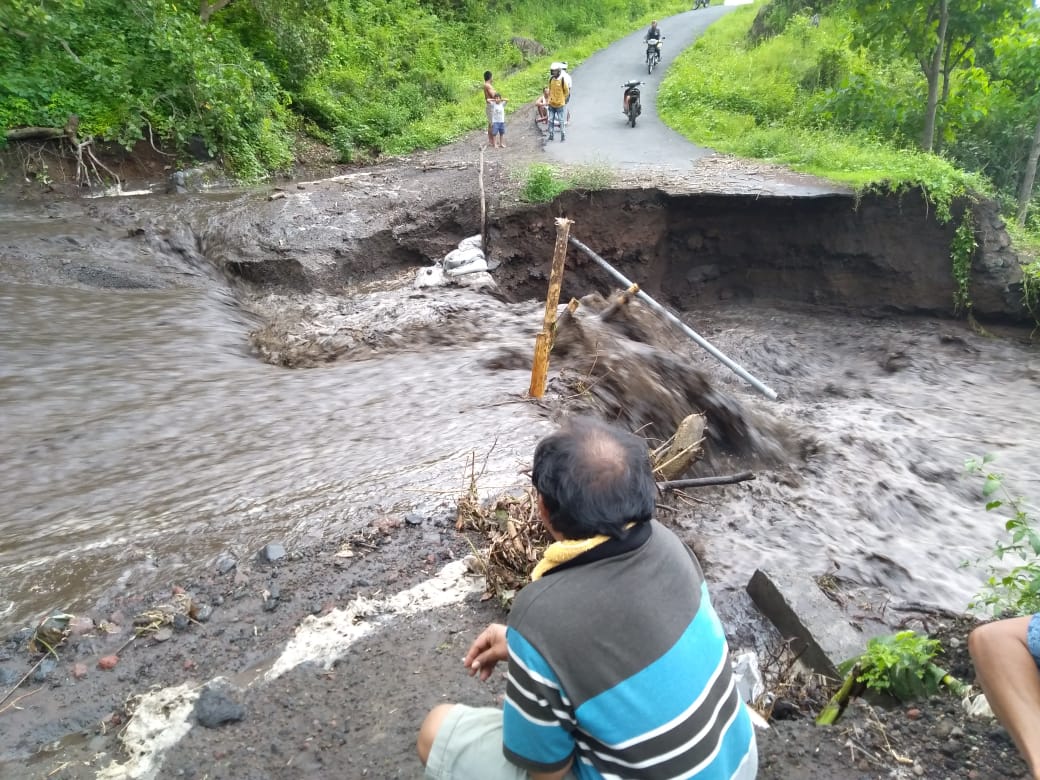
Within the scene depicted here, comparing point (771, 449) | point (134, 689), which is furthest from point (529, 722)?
point (771, 449)

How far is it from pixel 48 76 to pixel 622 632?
12059 millimetres

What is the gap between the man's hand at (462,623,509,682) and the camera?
188 centimetres

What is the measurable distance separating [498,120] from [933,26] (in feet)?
23.1

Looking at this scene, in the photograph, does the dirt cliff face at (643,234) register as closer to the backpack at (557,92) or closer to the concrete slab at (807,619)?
the backpack at (557,92)

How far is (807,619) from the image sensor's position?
3252 mm

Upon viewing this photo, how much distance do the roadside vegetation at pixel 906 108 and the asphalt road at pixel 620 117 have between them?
22.4 inches

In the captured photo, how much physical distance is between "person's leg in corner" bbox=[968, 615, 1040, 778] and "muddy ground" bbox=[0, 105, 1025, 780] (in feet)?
1.85

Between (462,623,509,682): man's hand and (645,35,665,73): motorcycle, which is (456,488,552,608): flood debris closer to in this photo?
(462,623,509,682): man's hand

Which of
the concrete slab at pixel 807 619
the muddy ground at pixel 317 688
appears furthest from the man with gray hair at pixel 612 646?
the concrete slab at pixel 807 619

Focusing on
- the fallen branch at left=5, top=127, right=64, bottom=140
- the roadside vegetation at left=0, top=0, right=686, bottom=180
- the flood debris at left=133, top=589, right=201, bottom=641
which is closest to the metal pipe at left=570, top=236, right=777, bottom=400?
the flood debris at left=133, top=589, right=201, bottom=641

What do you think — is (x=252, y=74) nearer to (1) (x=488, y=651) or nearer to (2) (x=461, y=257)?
(2) (x=461, y=257)

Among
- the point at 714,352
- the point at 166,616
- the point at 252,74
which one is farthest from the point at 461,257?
the point at 166,616

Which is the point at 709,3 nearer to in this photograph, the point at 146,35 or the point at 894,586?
the point at 146,35

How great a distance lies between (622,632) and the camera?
1.40m
